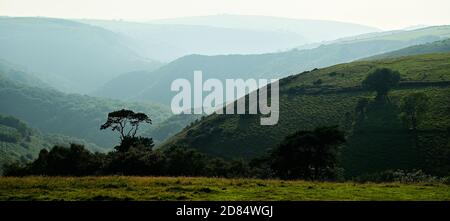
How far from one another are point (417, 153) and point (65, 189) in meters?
89.7

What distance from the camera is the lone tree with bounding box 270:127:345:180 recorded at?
64.6 metres

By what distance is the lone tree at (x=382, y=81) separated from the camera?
14100 centimetres

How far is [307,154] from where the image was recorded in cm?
6506

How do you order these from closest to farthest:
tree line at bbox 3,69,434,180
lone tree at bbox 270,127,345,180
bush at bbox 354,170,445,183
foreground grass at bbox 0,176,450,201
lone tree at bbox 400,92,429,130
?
1. foreground grass at bbox 0,176,450,201
2. tree line at bbox 3,69,434,180
3. bush at bbox 354,170,445,183
4. lone tree at bbox 270,127,345,180
5. lone tree at bbox 400,92,429,130

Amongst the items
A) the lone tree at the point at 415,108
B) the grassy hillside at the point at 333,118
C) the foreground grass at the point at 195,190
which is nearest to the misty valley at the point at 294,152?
the foreground grass at the point at 195,190

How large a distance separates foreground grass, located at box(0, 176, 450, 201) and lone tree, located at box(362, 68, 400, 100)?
372 feet

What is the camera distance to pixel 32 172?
234 ft

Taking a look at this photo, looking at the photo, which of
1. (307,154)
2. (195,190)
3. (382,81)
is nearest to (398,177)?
(307,154)

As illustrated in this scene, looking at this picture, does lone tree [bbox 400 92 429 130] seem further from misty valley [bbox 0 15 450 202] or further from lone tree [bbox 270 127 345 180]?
lone tree [bbox 270 127 345 180]

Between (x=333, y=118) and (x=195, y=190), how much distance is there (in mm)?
110118

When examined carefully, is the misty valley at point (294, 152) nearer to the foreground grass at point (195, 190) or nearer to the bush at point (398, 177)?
the foreground grass at point (195, 190)

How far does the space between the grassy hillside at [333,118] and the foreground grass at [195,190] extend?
68452mm

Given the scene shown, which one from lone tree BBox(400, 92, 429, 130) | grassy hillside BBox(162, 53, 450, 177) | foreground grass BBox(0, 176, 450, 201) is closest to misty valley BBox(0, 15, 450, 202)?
foreground grass BBox(0, 176, 450, 201)
